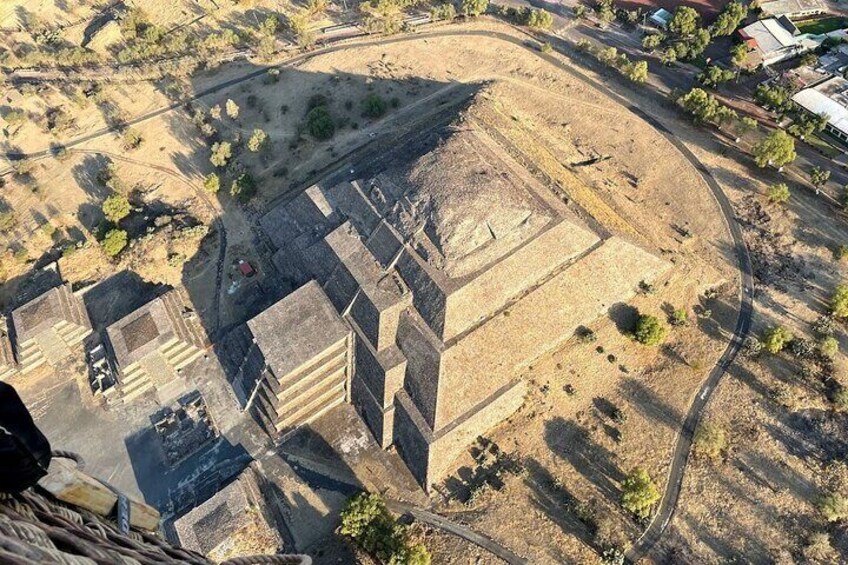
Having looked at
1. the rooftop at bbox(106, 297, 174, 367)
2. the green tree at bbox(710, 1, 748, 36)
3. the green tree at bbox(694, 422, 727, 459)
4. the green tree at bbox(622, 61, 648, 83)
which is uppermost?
Answer: the green tree at bbox(710, 1, 748, 36)

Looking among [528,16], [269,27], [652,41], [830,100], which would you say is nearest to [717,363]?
[830,100]

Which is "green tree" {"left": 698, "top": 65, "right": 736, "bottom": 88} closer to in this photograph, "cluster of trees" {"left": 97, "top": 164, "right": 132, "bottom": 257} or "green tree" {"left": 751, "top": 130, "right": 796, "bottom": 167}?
"green tree" {"left": 751, "top": 130, "right": 796, "bottom": 167}

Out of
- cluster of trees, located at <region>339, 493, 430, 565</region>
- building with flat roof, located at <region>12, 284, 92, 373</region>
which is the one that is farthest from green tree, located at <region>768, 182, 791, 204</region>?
building with flat roof, located at <region>12, 284, 92, 373</region>

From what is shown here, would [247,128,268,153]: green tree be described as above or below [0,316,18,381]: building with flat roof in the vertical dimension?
above

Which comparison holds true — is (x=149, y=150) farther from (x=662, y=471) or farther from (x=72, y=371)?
(x=662, y=471)

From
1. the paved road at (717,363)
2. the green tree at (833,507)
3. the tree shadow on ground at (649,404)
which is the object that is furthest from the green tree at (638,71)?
the green tree at (833,507)
